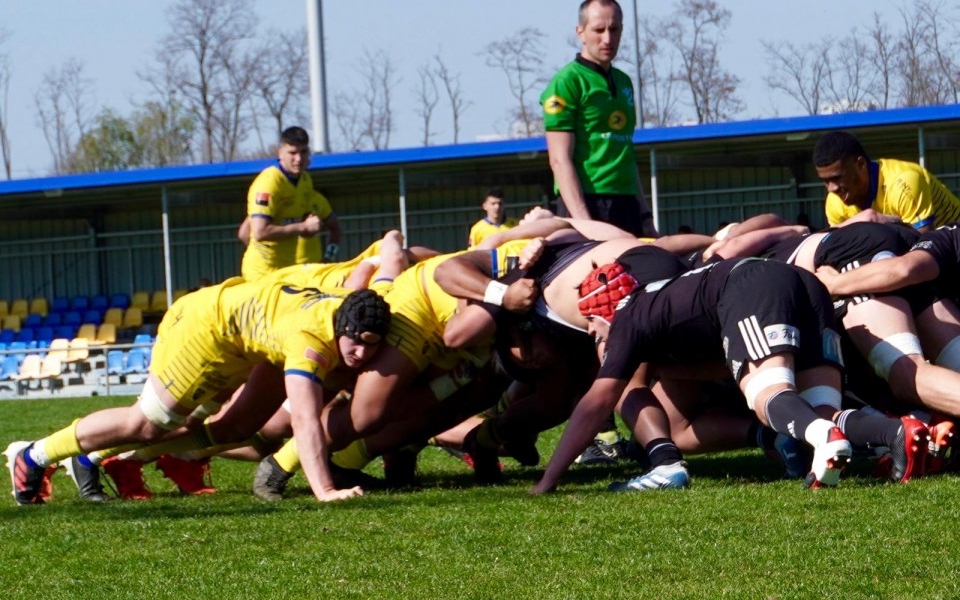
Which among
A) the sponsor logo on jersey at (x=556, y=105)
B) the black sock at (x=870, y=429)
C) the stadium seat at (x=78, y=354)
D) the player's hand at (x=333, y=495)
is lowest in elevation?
the stadium seat at (x=78, y=354)

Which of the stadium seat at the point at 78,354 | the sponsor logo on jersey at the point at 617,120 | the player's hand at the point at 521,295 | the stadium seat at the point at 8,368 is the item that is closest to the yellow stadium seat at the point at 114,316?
the stadium seat at the point at 8,368

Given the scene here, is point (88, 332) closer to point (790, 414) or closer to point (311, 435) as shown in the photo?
point (311, 435)

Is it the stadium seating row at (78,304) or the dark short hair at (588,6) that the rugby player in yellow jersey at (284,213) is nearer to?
the dark short hair at (588,6)

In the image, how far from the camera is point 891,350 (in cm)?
667

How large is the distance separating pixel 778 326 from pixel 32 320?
91.1 ft

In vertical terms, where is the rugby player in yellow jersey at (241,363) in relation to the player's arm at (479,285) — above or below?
below

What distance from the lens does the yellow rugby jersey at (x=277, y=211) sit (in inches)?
436

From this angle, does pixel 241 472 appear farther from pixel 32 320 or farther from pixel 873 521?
pixel 32 320

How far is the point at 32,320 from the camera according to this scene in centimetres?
3164

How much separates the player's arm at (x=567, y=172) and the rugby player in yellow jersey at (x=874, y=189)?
4.40 feet

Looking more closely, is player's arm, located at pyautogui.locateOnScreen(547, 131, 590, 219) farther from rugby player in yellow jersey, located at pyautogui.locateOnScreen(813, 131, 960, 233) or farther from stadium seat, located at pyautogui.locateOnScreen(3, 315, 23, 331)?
stadium seat, located at pyautogui.locateOnScreen(3, 315, 23, 331)

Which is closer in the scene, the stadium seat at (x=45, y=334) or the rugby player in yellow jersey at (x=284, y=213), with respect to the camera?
the rugby player in yellow jersey at (x=284, y=213)

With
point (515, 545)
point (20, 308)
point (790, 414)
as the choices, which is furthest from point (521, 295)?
point (20, 308)

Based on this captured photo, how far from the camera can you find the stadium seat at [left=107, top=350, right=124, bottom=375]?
2423 centimetres
